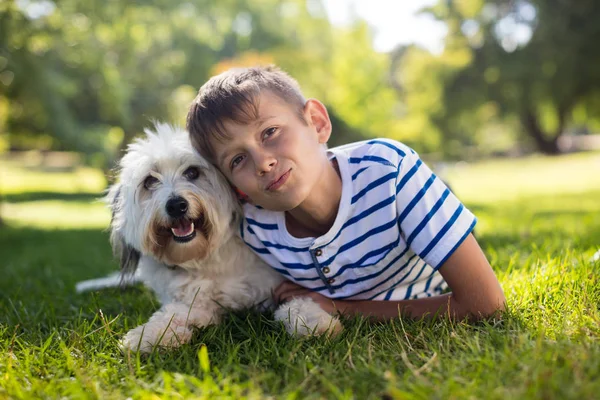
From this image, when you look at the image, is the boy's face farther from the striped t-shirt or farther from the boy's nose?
the striped t-shirt

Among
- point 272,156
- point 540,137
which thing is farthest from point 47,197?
point 540,137

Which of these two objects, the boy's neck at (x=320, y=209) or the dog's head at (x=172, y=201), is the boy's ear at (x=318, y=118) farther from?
the dog's head at (x=172, y=201)

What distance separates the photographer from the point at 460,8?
31562 millimetres

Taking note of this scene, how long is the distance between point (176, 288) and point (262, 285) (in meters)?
0.46

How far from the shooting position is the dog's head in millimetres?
2730

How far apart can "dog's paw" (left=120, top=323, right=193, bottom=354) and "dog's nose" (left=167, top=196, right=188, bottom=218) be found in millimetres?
541

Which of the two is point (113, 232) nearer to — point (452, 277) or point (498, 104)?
point (452, 277)

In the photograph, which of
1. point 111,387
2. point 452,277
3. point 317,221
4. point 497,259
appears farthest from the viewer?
point 497,259

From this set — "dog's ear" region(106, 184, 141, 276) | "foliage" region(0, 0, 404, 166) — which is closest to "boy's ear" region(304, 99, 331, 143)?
"foliage" region(0, 0, 404, 166)

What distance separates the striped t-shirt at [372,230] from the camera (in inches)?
101

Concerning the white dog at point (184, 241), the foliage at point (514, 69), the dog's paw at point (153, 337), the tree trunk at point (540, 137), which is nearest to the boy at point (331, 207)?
the white dog at point (184, 241)

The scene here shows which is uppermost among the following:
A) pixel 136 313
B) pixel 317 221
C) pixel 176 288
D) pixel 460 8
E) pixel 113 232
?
pixel 460 8

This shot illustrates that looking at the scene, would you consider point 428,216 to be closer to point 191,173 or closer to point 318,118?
point 318,118

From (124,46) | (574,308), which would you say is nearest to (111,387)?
(574,308)
